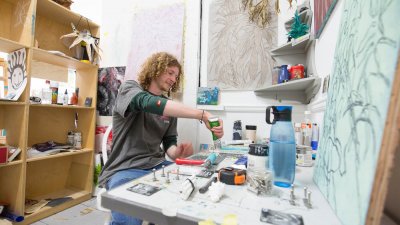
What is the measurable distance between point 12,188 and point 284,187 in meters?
1.99

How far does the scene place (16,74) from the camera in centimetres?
167

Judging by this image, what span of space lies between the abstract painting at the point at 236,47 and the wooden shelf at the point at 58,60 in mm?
1218

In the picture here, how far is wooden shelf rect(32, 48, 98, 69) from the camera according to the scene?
1.76 metres

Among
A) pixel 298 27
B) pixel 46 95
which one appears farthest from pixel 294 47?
pixel 46 95

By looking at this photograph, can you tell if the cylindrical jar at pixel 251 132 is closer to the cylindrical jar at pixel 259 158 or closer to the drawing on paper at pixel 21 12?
the cylindrical jar at pixel 259 158

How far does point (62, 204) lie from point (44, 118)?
83cm

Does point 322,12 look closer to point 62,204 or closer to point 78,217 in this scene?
point 78,217

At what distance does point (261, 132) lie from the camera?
1722mm

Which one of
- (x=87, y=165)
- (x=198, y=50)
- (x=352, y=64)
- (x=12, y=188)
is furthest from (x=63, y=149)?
(x=352, y=64)

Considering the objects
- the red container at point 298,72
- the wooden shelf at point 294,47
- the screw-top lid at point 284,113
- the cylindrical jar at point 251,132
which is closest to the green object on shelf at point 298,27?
the wooden shelf at point 294,47

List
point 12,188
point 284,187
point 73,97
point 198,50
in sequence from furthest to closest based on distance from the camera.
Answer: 1. point 73,97
2. point 198,50
3. point 12,188
4. point 284,187

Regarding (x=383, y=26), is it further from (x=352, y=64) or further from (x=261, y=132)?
(x=261, y=132)

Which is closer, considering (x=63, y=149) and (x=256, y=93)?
(x=256, y=93)

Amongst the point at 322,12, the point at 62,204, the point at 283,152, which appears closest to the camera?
the point at 283,152
